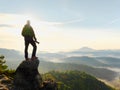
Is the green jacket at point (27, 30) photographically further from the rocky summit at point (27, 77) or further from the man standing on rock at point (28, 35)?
the rocky summit at point (27, 77)

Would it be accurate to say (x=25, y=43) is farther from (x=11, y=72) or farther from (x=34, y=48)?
(x=11, y=72)

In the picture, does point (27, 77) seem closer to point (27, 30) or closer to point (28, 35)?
point (28, 35)

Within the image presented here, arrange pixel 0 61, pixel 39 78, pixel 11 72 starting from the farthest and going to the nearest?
pixel 0 61
pixel 11 72
pixel 39 78

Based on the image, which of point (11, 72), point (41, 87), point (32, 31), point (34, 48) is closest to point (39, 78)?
point (41, 87)

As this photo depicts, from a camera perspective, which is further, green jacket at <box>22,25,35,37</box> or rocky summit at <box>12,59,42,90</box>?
green jacket at <box>22,25,35,37</box>

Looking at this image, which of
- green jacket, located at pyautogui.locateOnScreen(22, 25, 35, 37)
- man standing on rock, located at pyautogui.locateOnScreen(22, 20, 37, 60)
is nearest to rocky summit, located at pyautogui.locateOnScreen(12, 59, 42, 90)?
man standing on rock, located at pyautogui.locateOnScreen(22, 20, 37, 60)

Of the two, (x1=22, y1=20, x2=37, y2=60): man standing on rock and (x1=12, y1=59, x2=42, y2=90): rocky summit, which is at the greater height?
(x1=22, y1=20, x2=37, y2=60): man standing on rock

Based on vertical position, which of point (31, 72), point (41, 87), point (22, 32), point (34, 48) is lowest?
point (41, 87)

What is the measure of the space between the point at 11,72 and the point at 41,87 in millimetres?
9439

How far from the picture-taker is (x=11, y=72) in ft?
114

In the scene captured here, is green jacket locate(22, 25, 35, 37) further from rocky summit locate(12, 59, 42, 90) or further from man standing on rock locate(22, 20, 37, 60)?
rocky summit locate(12, 59, 42, 90)

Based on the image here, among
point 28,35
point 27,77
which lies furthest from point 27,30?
point 27,77

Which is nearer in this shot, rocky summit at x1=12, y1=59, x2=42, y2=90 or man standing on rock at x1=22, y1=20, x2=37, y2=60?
rocky summit at x1=12, y1=59, x2=42, y2=90

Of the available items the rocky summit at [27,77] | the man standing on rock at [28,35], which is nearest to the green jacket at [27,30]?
the man standing on rock at [28,35]
